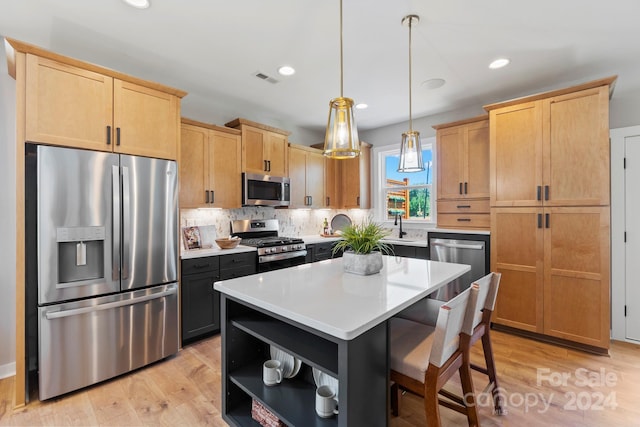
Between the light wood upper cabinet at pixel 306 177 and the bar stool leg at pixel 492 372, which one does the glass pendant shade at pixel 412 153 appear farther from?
the light wood upper cabinet at pixel 306 177

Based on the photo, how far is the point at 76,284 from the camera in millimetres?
2170

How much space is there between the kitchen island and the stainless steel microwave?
1.83m

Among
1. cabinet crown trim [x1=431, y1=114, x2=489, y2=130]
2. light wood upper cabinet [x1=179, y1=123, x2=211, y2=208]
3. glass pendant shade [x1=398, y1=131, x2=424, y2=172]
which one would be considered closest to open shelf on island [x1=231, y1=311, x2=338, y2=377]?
glass pendant shade [x1=398, y1=131, x2=424, y2=172]

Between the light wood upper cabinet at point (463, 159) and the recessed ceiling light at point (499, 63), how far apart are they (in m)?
0.71

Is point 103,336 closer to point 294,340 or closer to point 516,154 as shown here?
point 294,340

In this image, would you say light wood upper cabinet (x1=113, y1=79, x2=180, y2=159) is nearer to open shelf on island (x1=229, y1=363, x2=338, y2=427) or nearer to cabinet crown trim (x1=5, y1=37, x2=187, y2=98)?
cabinet crown trim (x1=5, y1=37, x2=187, y2=98)

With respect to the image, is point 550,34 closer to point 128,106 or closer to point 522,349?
point 522,349

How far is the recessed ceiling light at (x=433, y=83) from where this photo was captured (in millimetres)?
3154

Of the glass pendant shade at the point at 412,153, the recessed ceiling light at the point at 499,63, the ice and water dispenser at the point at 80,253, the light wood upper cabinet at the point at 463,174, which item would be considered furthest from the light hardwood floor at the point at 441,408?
the recessed ceiling light at the point at 499,63

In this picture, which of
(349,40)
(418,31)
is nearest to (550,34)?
(418,31)

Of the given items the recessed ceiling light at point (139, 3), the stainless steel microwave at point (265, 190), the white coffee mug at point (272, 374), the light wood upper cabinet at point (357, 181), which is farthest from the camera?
the light wood upper cabinet at point (357, 181)

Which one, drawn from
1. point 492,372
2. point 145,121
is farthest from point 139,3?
point 492,372

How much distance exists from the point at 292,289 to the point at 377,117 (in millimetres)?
3447

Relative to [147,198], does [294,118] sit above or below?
above
